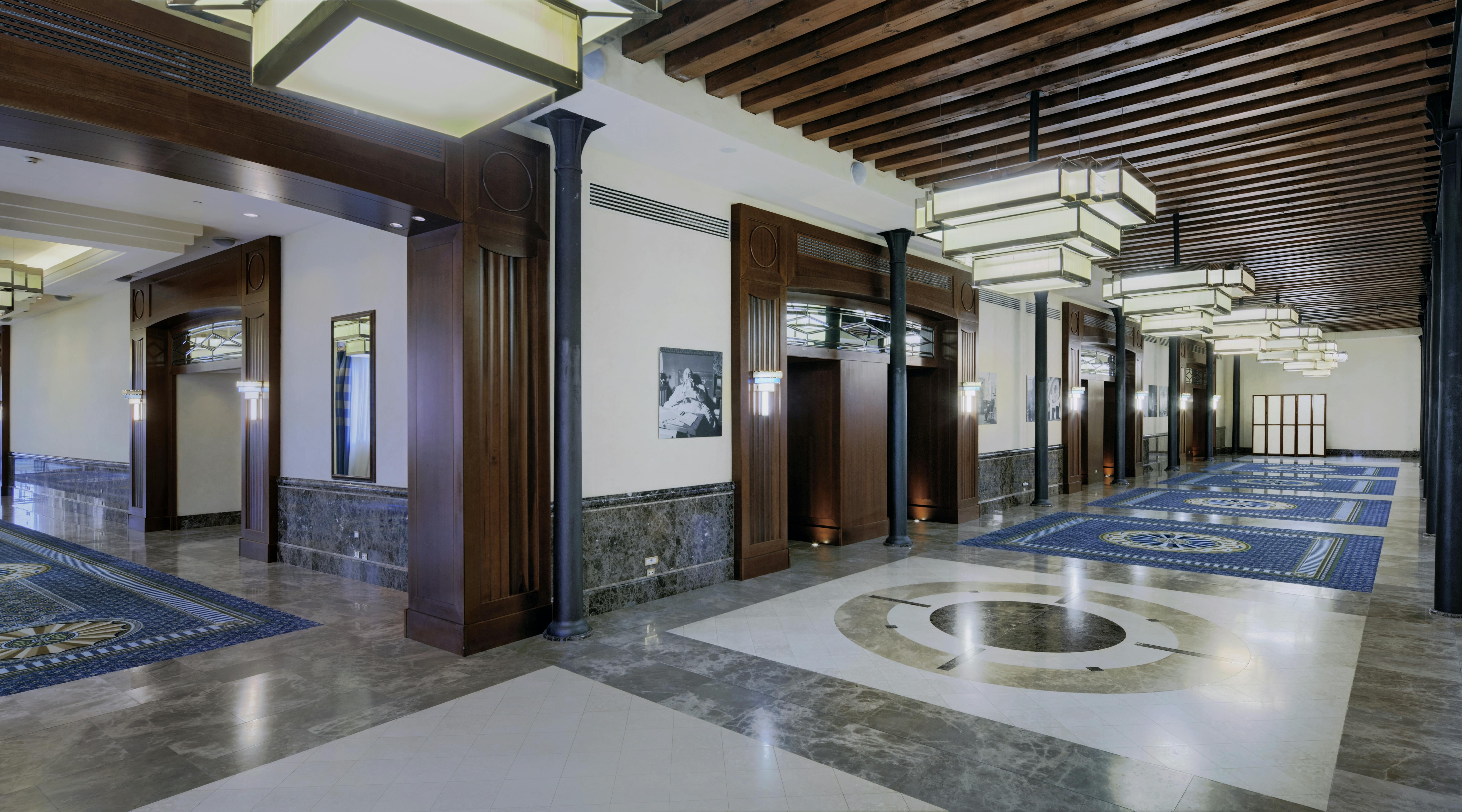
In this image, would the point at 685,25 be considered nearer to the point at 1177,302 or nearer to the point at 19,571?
the point at 1177,302

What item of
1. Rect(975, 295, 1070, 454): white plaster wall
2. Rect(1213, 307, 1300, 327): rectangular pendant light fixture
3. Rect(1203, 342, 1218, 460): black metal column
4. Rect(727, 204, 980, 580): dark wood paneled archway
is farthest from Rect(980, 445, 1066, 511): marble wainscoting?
Rect(1203, 342, 1218, 460): black metal column

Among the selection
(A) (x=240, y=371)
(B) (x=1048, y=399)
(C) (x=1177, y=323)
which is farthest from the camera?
(B) (x=1048, y=399)

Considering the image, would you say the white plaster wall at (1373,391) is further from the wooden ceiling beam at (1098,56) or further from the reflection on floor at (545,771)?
the reflection on floor at (545,771)

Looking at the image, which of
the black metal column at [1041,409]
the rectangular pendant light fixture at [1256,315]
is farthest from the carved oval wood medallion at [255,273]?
the rectangular pendant light fixture at [1256,315]

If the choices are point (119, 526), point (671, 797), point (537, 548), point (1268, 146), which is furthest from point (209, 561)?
point (1268, 146)

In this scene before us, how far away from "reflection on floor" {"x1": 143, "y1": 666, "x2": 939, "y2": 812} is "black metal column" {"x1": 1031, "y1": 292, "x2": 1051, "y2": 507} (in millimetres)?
10762

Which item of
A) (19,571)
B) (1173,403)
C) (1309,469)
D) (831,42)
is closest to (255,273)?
(19,571)

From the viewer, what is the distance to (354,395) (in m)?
7.91

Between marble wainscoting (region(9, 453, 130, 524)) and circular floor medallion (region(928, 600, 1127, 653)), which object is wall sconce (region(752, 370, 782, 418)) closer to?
circular floor medallion (region(928, 600, 1127, 653))

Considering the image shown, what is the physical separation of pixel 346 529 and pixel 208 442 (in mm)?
5319

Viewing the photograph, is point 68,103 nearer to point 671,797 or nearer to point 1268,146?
point 671,797

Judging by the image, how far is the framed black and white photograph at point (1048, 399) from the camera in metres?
13.9

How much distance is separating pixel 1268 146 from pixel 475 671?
26.2ft

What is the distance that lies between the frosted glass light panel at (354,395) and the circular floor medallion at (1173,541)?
338 inches
